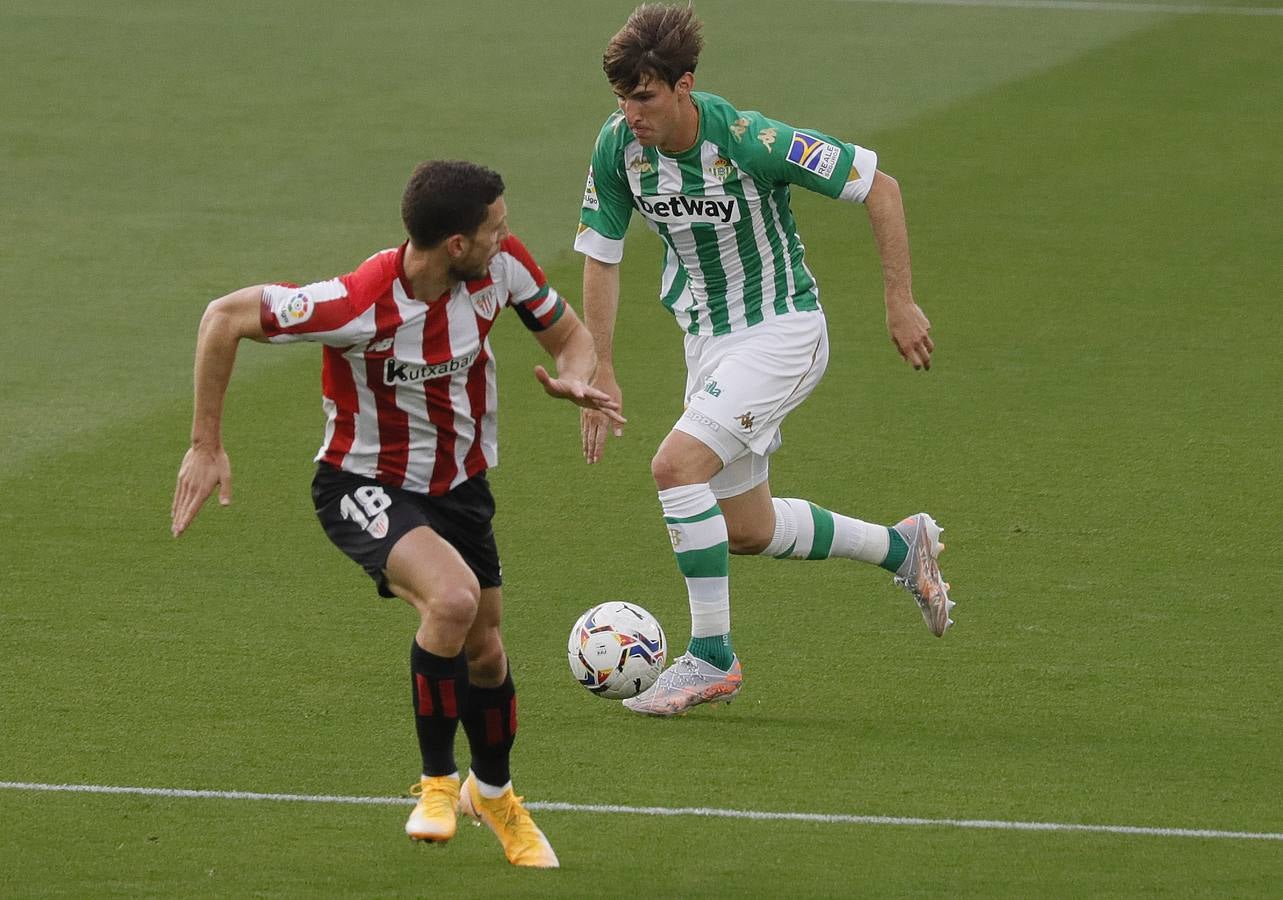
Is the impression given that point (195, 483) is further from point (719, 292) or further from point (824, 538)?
point (824, 538)

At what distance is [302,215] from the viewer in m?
13.3

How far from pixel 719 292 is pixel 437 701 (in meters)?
2.15

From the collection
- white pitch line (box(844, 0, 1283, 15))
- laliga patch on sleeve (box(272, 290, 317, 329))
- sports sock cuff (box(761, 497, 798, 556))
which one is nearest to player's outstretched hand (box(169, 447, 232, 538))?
laliga patch on sleeve (box(272, 290, 317, 329))

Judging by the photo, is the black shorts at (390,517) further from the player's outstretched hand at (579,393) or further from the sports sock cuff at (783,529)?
the sports sock cuff at (783,529)

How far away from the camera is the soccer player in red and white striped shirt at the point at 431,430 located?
508 centimetres

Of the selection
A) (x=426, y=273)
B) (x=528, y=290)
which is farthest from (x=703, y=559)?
(x=426, y=273)

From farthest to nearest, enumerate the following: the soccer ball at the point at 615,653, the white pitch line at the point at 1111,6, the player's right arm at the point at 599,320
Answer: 1. the white pitch line at the point at 1111,6
2. the player's right arm at the point at 599,320
3. the soccer ball at the point at 615,653

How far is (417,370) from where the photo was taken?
5266 mm

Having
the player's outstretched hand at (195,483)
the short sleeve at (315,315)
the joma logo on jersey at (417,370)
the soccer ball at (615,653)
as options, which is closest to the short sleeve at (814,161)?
the soccer ball at (615,653)

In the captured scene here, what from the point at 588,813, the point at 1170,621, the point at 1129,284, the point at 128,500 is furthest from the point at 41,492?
the point at 1129,284

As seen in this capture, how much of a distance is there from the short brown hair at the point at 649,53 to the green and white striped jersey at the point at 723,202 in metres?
0.24

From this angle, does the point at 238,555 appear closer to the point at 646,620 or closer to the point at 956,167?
the point at 646,620

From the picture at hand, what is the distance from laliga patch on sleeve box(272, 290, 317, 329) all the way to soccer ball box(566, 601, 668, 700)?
1722mm

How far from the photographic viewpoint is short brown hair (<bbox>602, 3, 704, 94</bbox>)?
6.30 metres
